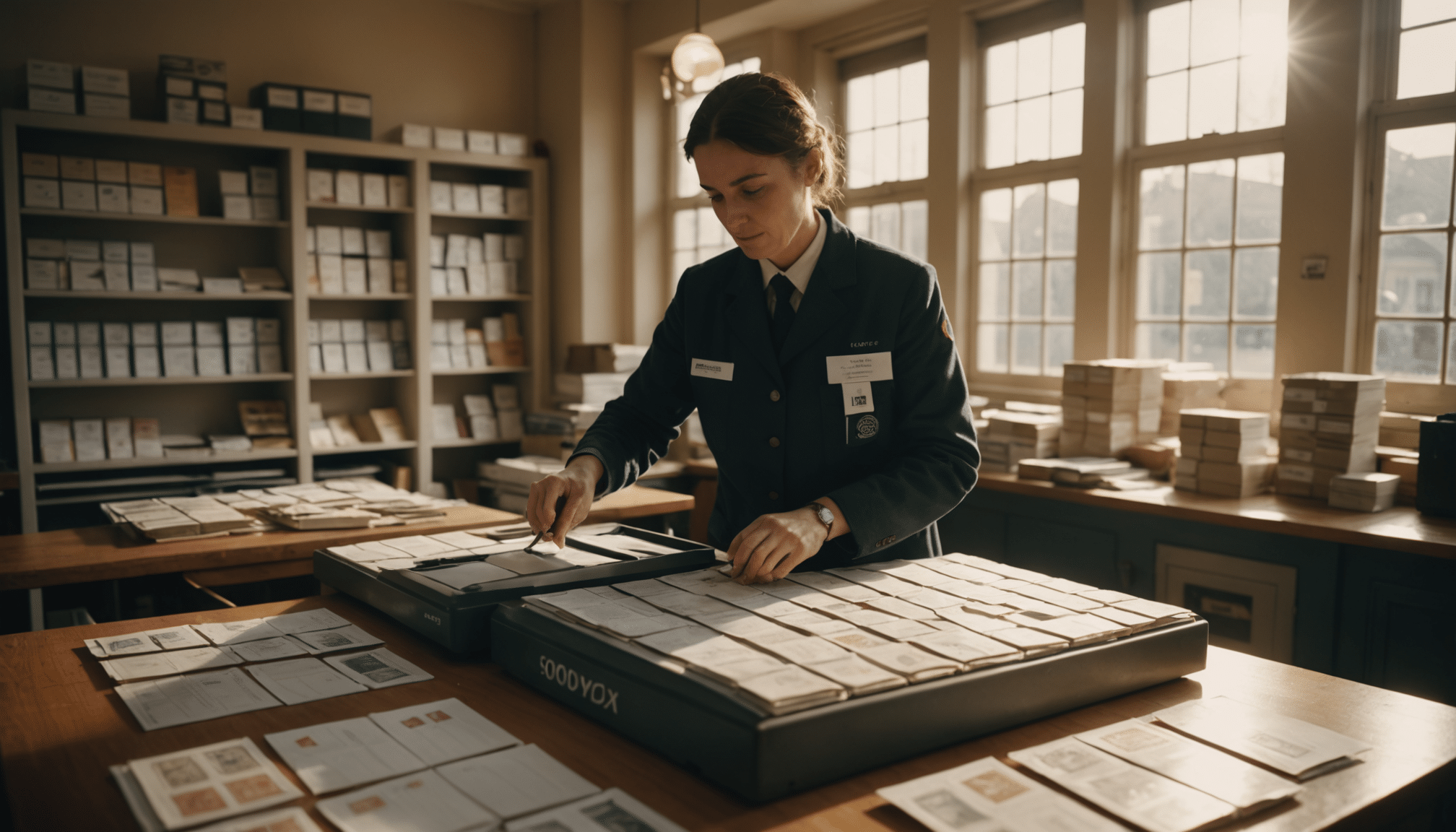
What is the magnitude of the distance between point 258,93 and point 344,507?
3006 mm

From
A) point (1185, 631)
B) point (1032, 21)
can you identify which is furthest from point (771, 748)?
point (1032, 21)

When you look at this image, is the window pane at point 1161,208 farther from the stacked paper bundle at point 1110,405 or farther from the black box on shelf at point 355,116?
the black box on shelf at point 355,116

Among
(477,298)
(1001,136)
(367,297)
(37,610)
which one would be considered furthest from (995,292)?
(37,610)

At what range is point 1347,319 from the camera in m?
3.12

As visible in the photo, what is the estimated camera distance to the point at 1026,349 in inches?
166

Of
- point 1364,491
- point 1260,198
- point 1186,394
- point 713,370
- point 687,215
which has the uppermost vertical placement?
point 687,215

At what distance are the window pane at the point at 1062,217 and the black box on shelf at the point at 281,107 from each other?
3.48 metres

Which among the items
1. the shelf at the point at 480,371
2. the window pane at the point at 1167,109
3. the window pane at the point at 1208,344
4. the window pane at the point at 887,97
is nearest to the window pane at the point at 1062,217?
the window pane at the point at 1167,109

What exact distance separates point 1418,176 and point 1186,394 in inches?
36.9

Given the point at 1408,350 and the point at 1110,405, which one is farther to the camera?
the point at 1110,405

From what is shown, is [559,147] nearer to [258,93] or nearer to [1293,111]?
[258,93]

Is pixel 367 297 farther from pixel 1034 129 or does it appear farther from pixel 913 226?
pixel 1034 129

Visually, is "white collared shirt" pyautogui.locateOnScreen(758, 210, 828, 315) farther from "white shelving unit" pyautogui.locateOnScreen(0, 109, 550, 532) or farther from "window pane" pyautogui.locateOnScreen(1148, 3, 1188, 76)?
"white shelving unit" pyautogui.locateOnScreen(0, 109, 550, 532)

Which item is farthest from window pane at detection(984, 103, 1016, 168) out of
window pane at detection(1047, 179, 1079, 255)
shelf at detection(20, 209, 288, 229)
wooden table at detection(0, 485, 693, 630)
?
shelf at detection(20, 209, 288, 229)
